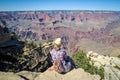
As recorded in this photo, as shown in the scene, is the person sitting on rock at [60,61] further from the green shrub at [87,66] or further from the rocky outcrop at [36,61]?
the rocky outcrop at [36,61]

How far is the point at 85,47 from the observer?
155m

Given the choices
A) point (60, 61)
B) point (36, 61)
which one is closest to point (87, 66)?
point (36, 61)

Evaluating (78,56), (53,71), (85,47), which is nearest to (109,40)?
(85,47)

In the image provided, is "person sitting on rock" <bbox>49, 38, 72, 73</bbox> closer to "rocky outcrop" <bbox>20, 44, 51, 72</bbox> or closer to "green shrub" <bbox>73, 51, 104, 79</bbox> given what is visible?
"green shrub" <bbox>73, 51, 104, 79</bbox>

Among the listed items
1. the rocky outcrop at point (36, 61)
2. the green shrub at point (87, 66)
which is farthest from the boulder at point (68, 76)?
the rocky outcrop at point (36, 61)

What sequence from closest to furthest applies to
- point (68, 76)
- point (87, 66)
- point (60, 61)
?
1. point (68, 76)
2. point (60, 61)
3. point (87, 66)

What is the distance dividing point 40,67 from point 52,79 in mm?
16584

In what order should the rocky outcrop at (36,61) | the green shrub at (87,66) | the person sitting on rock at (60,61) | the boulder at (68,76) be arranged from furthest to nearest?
the green shrub at (87,66)
the rocky outcrop at (36,61)
the person sitting on rock at (60,61)
the boulder at (68,76)

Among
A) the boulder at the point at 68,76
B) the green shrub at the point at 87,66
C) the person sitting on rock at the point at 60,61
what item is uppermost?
the person sitting on rock at the point at 60,61

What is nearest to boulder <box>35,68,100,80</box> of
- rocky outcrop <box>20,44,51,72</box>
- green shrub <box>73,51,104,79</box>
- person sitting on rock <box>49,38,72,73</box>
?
person sitting on rock <box>49,38,72,73</box>

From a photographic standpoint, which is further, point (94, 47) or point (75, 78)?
point (94, 47)

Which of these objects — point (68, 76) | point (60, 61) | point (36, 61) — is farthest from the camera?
point (36, 61)

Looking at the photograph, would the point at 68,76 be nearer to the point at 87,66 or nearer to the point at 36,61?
the point at 36,61

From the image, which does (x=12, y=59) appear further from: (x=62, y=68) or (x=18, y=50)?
(x=62, y=68)
